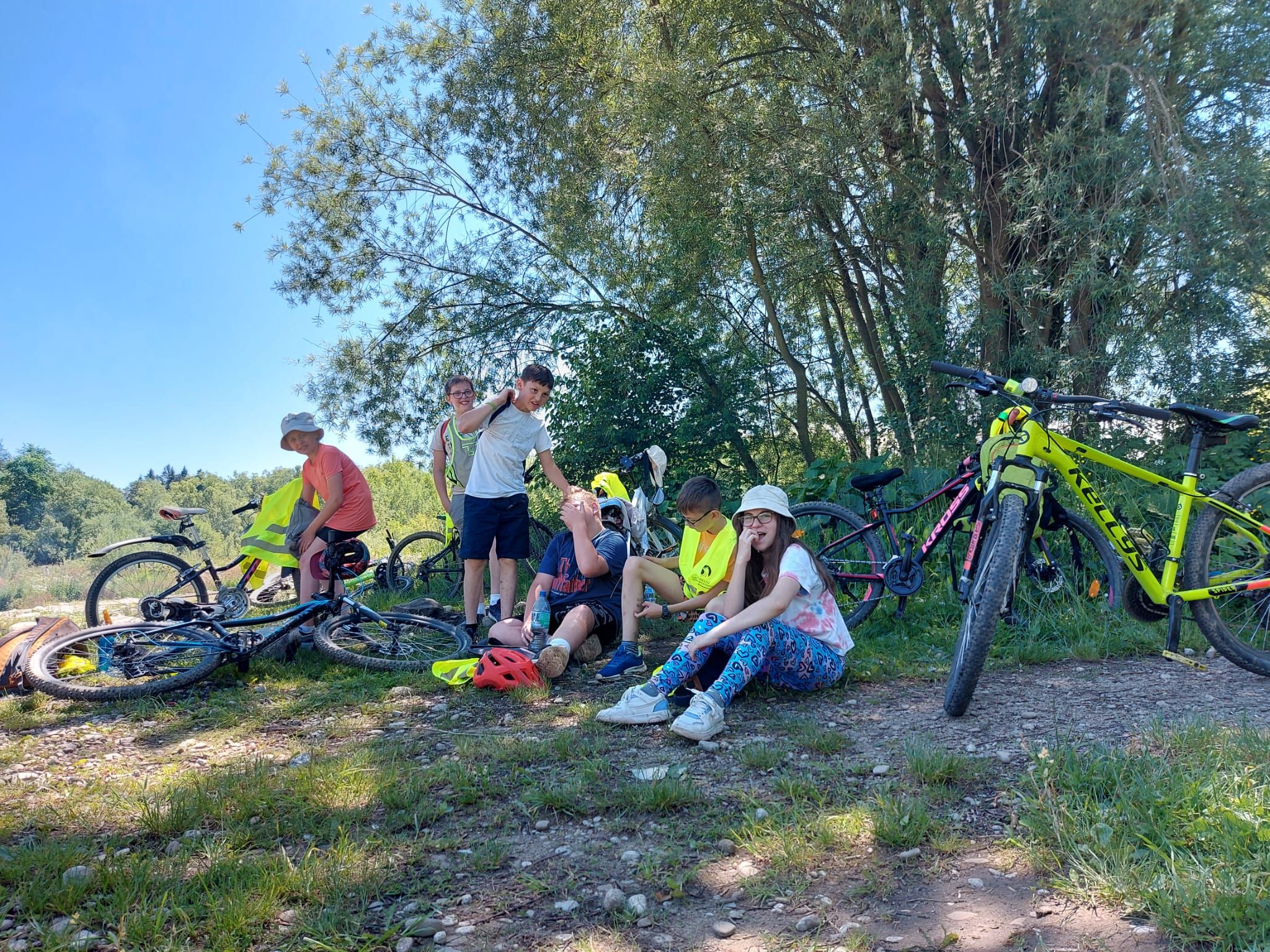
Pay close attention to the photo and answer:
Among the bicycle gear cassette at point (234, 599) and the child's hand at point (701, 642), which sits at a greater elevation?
the bicycle gear cassette at point (234, 599)

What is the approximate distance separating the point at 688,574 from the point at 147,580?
14.3 feet

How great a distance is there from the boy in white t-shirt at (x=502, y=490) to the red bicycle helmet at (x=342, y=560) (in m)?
0.89

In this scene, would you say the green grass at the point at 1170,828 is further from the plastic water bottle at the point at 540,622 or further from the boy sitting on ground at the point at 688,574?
the plastic water bottle at the point at 540,622

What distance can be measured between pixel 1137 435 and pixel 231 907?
229 inches

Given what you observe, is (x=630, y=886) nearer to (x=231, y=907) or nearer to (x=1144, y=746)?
(x=231, y=907)

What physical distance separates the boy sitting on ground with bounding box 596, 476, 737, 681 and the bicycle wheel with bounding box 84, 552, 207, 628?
362 centimetres

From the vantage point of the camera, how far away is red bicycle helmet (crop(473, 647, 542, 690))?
13.9 ft

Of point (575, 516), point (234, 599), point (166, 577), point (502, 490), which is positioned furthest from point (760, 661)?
point (166, 577)

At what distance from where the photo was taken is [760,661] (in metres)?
3.57

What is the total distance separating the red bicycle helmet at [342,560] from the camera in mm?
5551

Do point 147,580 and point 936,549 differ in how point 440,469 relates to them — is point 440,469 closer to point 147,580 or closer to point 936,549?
point 147,580

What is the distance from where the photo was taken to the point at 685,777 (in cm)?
285

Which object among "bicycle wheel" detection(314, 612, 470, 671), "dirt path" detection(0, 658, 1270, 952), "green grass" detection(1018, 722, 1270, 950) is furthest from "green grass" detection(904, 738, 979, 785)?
"bicycle wheel" detection(314, 612, 470, 671)

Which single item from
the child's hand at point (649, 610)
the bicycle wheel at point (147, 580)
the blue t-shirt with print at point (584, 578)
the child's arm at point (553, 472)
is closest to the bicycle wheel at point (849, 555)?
the child's hand at point (649, 610)
